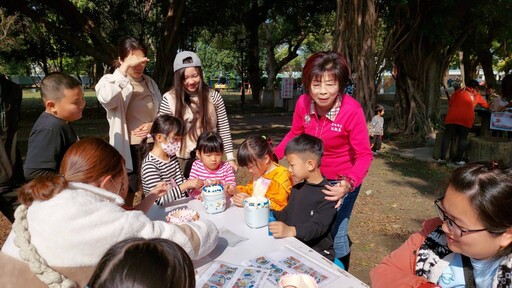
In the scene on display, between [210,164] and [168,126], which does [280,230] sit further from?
[168,126]

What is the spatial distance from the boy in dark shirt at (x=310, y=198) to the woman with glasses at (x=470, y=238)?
0.57m

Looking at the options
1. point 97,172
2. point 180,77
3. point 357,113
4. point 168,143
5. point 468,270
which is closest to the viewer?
point 468,270

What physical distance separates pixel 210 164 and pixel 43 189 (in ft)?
4.94

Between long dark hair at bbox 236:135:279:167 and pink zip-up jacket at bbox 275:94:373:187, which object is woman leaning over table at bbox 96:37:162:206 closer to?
long dark hair at bbox 236:135:279:167

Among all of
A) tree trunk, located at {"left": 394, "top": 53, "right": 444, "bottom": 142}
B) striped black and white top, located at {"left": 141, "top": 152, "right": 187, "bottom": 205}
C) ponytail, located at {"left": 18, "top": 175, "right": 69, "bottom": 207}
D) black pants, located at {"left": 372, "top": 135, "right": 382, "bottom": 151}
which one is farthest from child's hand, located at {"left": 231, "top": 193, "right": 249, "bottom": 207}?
tree trunk, located at {"left": 394, "top": 53, "right": 444, "bottom": 142}

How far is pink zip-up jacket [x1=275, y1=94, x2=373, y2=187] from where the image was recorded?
231cm

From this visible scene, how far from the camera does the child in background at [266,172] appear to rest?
2.48 metres

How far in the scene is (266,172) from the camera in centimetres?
264

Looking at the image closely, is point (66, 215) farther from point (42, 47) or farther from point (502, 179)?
point (42, 47)

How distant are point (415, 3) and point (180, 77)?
280 inches

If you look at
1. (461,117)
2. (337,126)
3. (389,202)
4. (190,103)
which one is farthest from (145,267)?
(461,117)

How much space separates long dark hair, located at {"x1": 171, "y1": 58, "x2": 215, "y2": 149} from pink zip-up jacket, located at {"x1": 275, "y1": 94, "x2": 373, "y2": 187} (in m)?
0.81

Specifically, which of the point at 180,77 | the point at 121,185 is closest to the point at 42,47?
Answer: the point at 180,77

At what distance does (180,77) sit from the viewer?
114 inches
